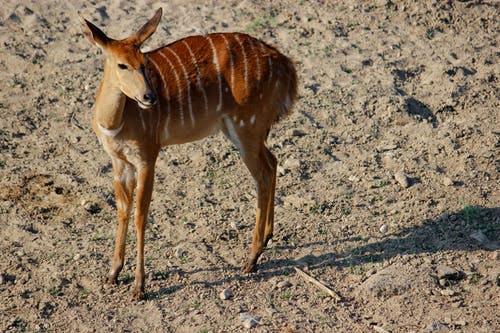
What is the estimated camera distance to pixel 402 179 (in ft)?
23.3

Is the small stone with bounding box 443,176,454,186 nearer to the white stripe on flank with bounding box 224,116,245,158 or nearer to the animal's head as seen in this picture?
the white stripe on flank with bounding box 224,116,245,158

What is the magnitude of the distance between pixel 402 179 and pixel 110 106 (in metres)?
2.64

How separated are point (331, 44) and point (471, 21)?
1.67 m

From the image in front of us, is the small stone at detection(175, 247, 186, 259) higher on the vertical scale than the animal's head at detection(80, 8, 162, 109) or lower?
lower

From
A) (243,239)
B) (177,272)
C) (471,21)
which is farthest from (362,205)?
(471,21)

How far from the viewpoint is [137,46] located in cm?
551

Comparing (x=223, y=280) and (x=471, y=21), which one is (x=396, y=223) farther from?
(x=471, y=21)

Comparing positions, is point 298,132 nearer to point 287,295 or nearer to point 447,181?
point 447,181

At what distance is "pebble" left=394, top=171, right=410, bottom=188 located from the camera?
279 inches

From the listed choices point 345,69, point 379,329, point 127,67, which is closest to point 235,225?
point 379,329

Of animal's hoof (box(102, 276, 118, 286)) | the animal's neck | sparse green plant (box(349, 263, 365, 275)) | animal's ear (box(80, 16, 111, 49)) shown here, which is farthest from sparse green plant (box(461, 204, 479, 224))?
animal's ear (box(80, 16, 111, 49))

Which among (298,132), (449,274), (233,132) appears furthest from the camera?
(298,132)

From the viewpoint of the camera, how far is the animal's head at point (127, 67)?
17.6 ft

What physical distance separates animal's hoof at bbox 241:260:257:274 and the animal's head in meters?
1.41
